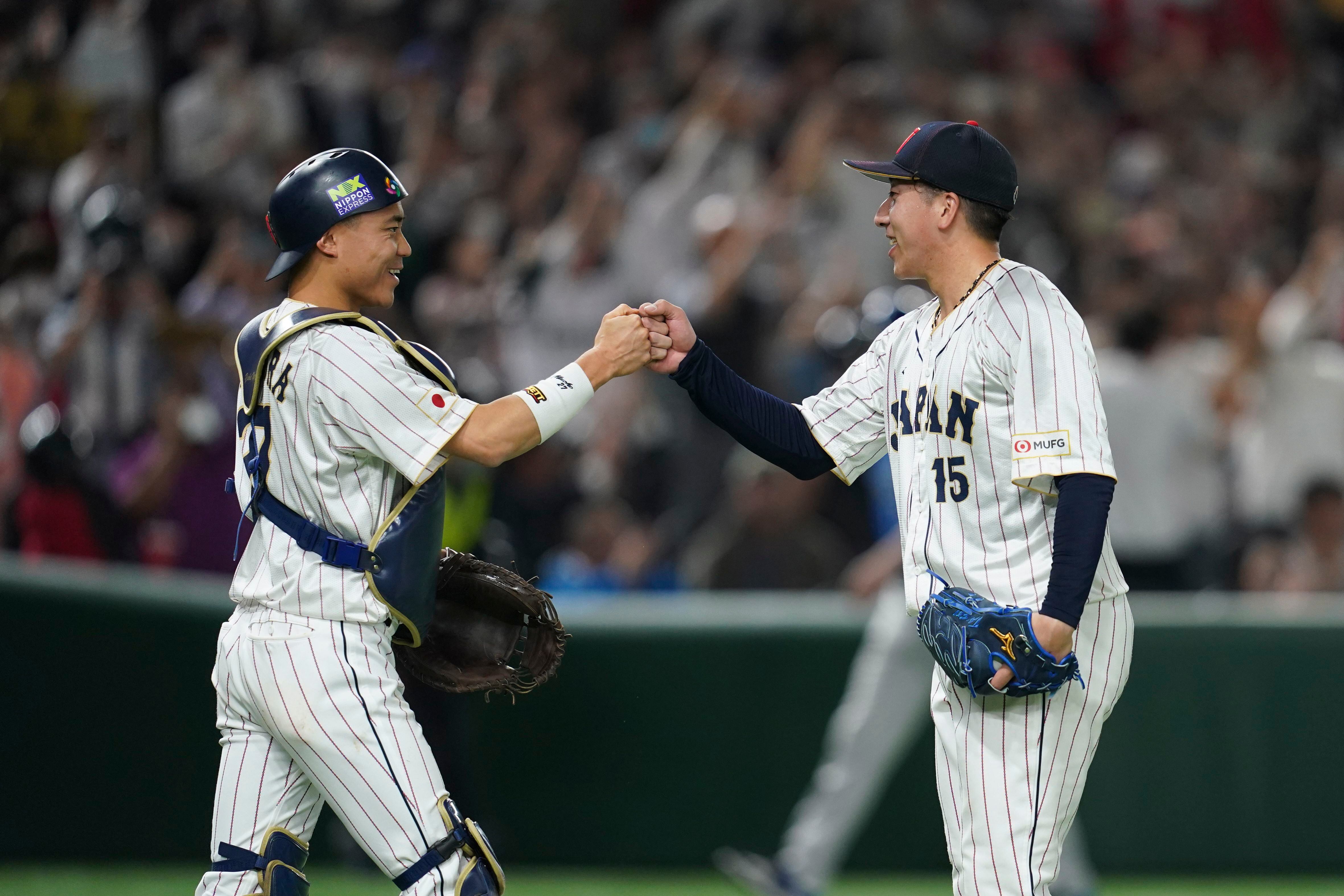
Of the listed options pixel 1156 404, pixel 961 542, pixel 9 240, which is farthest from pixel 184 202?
pixel 961 542

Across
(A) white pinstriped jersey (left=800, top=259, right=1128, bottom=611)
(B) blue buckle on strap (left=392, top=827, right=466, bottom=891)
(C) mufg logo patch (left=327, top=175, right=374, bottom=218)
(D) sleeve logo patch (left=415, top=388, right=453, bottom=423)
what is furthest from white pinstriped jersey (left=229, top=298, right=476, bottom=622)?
(A) white pinstriped jersey (left=800, top=259, right=1128, bottom=611)

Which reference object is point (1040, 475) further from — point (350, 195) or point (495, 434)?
point (350, 195)

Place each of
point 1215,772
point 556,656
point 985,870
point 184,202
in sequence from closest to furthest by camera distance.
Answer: point 985,870 < point 556,656 < point 1215,772 < point 184,202

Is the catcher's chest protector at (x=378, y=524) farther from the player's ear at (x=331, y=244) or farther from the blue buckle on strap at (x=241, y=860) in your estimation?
the blue buckle on strap at (x=241, y=860)

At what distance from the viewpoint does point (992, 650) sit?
3369 millimetres

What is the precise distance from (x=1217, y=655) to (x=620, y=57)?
19.5ft

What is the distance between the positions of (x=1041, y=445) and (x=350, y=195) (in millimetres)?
1657

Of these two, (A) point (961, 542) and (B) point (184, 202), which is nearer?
(A) point (961, 542)

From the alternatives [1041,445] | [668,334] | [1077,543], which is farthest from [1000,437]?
[668,334]

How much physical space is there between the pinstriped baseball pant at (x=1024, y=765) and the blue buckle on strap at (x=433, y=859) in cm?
108

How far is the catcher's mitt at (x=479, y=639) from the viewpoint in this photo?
13.1ft

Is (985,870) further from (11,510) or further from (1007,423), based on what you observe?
(11,510)

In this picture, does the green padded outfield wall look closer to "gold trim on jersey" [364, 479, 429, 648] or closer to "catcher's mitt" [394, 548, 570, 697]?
"catcher's mitt" [394, 548, 570, 697]

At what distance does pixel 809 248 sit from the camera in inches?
360
